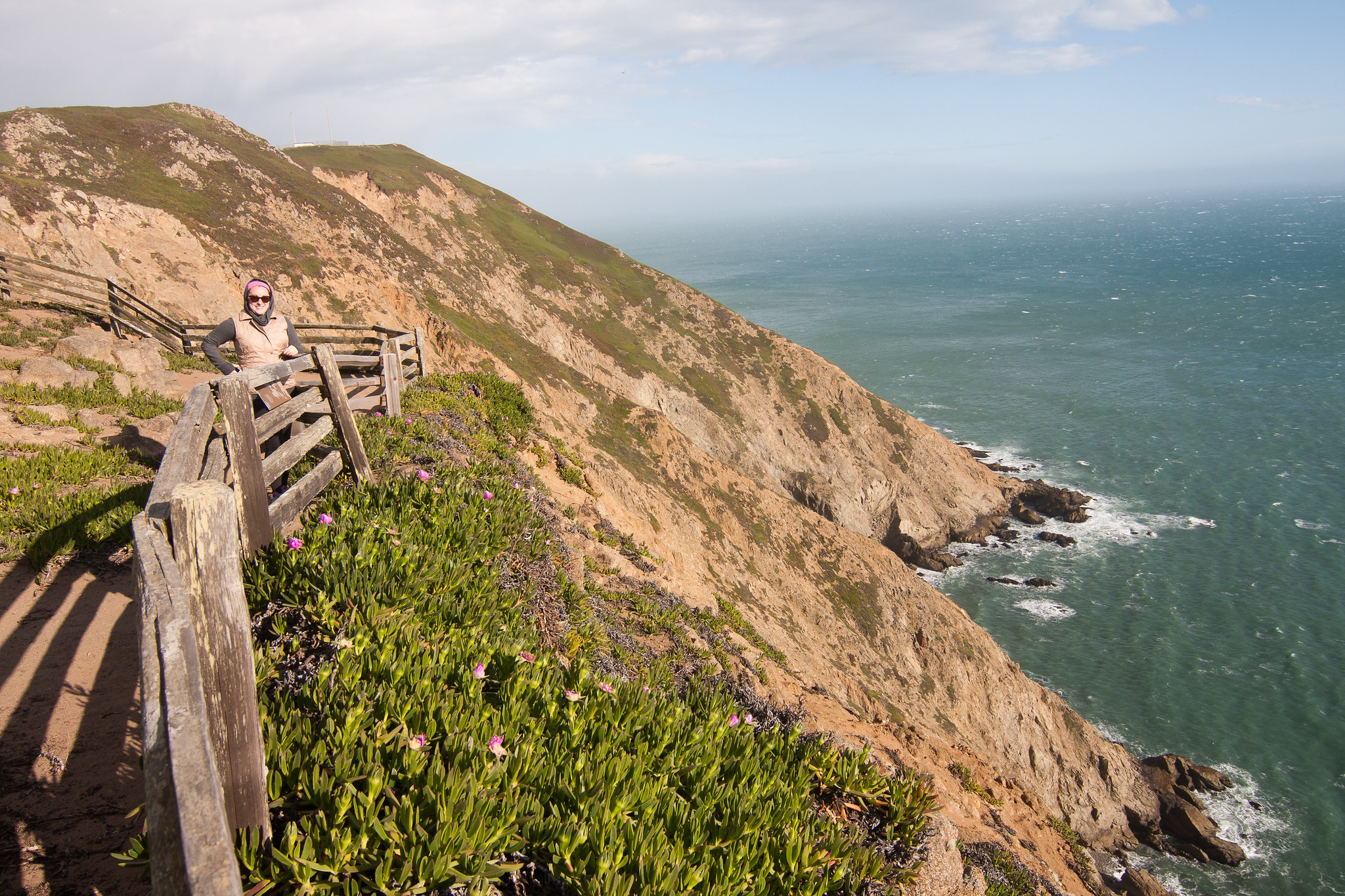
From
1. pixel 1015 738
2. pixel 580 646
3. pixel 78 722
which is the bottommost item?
pixel 1015 738

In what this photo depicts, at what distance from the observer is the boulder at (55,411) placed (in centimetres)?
1004

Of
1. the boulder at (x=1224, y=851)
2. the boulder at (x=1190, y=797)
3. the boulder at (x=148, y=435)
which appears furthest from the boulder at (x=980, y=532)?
the boulder at (x=148, y=435)

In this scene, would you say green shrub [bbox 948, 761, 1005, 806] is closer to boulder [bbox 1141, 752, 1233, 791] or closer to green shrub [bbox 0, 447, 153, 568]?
green shrub [bbox 0, 447, 153, 568]

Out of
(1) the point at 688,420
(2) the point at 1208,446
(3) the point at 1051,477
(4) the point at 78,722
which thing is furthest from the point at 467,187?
(2) the point at 1208,446

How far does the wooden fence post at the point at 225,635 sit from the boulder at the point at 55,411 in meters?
9.23

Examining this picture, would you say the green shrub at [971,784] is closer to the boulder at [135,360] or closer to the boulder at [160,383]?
the boulder at [160,383]

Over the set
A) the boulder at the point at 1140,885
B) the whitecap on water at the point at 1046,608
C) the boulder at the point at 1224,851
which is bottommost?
the boulder at the point at 1224,851

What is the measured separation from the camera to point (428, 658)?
4.74 m

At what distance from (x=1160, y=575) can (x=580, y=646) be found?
52316mm

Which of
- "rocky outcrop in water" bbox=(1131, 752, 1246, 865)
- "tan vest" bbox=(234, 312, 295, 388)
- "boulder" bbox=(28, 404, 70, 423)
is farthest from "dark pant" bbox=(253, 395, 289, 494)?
"rocky outcrop in water" bbox=(1131, 752, 1246, 865)

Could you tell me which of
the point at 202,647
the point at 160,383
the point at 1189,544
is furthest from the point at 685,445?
the point at 1189,544

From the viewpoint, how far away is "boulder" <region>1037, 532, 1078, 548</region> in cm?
5138

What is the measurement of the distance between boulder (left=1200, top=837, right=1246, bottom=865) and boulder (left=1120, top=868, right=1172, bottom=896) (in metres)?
4.09

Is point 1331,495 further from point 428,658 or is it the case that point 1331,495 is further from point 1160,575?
point 428,658
